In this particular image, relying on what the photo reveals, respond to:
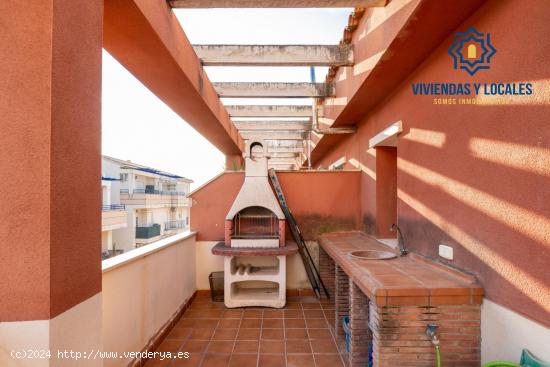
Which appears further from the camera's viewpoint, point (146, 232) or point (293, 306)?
point (146, 232)

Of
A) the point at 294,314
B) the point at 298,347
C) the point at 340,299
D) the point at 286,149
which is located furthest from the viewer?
the point at 286,149

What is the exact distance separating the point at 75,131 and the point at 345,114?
4299 mm

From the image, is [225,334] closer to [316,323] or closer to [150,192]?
[316,323]

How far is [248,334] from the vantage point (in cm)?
402

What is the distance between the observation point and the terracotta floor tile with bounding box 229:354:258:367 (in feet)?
10.8

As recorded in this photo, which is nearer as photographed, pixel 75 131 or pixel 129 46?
pixel 75 131

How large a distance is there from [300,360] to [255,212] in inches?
104

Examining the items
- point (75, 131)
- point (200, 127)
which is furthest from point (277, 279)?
point (75, 131)

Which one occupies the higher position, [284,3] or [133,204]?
[284,3]

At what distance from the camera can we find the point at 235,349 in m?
3.62

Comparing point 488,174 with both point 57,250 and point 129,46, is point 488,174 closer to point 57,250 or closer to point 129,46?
point 57,250

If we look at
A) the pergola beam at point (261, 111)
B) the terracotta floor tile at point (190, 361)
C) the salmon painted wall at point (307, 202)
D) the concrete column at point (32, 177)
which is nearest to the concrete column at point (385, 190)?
the salmon painted wall at point (307, 202)

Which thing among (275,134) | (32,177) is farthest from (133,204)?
(32,177)

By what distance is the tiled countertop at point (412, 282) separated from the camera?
7.45ft
